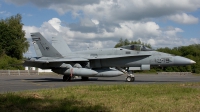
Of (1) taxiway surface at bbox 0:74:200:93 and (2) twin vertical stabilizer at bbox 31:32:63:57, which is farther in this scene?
(2) twin vertical stabilizer at bbox 31:32:63:57

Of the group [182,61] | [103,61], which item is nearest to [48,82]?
[103,61]

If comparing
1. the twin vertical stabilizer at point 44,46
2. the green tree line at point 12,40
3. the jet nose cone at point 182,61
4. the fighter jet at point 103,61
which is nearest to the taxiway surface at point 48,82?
the fighter jet at point 103,61

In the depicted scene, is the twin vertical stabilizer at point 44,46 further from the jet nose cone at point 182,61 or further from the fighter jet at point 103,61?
the jet nose cone at point 182,61

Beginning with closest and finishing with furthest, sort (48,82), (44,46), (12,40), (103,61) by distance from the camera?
(48,82), (103,61), (44,46), (12,40)

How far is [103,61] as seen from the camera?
21.0 meters

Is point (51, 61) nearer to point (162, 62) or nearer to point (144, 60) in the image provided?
point (144, 60)

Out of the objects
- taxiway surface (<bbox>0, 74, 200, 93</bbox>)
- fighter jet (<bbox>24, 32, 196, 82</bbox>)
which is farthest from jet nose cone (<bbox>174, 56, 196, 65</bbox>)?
taxiway surface (<bbox>0, 74, 200, 93</bbox>)

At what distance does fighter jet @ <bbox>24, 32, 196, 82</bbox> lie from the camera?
1900 centimetres

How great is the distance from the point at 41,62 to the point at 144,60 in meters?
7.77

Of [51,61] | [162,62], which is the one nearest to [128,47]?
→ [162,62]

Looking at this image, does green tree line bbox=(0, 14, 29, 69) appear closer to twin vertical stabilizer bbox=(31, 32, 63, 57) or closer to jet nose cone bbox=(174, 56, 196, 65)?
twin vertical stabilizer bbox=(31, 32, 63, 57)

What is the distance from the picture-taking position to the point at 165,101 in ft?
23.7

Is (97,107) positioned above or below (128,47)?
below

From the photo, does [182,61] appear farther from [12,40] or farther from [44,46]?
[12,40]
